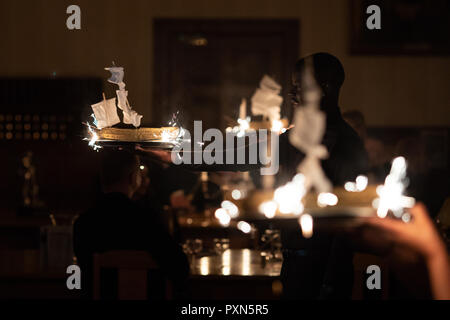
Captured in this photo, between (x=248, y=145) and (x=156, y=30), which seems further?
(x=156, y=30)

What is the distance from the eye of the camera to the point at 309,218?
1065 mm

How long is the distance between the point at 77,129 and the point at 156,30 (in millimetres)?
1321

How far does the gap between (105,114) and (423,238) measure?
4.60 ft

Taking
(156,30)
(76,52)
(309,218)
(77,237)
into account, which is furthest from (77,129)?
(309,218)

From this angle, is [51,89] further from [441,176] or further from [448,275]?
[448,275]

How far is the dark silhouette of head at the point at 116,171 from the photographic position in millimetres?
2514

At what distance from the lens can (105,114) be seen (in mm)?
2039

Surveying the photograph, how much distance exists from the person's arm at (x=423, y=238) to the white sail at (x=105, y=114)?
1.28 m

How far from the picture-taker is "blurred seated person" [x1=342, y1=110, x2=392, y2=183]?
402cm

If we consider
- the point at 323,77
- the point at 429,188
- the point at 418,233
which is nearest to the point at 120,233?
the point at 323,77

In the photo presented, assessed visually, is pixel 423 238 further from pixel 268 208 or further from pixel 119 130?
pixel 119 130

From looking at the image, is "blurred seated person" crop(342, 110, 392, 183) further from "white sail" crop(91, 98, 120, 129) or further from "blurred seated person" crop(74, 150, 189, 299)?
"white sail" crop(91, 98, 120, 129)

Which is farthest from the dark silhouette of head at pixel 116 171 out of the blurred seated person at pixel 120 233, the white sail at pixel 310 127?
the white sail at pixel 310 127

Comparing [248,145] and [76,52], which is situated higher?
[76,52]
